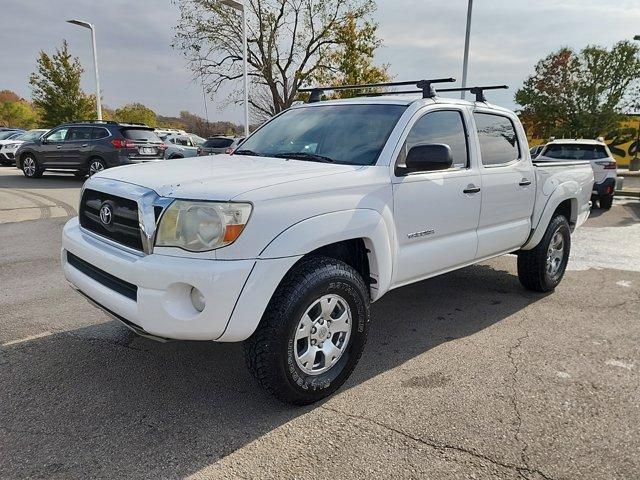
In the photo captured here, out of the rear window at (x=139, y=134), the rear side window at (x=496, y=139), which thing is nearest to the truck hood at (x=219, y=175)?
the rear side window at (x=496, y=139)

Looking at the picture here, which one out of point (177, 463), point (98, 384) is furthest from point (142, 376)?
point (177, 463)

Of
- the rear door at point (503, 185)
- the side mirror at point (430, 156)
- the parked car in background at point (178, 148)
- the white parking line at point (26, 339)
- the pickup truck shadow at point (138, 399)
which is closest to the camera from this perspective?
the pickup truck shadow at point (138, 399)

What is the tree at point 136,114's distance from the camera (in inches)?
2255

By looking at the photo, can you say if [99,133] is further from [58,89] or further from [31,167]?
[58,89]

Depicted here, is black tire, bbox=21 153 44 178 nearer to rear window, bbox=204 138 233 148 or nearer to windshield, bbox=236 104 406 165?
rear window, bbox=204 138 233 148

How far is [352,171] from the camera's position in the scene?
10.5ft

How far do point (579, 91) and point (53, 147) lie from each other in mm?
25144

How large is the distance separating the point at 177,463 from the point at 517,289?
4.25 meters

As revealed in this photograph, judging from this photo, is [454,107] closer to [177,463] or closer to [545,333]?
[545,333]

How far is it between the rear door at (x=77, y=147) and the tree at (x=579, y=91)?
2289 centimetres

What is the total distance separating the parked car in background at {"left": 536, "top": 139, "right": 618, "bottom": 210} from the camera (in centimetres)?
1205

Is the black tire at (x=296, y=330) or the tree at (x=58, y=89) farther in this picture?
the tree at (x=58, y=89)

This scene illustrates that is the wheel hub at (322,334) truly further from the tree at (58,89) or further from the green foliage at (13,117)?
the green foliage at (13,117)

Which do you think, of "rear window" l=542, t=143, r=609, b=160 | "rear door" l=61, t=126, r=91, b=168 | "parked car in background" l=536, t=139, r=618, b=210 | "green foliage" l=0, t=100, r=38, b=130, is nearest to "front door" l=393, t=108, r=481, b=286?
"parked car in background" l=536, t=139, r=618, b=210
